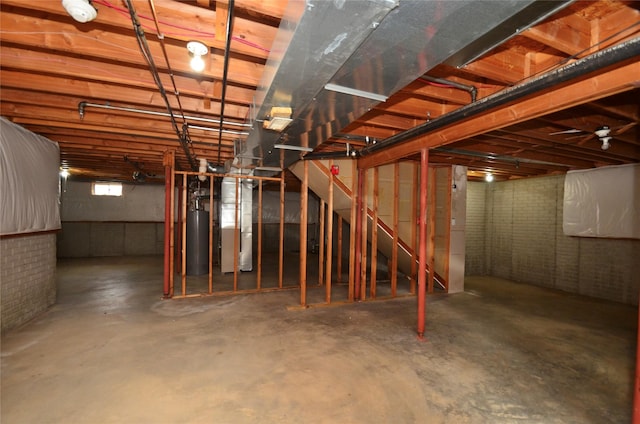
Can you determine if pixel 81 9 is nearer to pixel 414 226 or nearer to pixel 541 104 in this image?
pixel 541 104

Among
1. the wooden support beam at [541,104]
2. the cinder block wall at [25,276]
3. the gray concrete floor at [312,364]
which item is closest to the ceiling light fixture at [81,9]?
the gray concrete floor at [312,364]

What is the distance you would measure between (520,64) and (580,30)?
0.39 metres

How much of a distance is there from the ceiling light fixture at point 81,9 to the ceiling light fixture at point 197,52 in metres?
0.44

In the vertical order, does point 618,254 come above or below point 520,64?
below

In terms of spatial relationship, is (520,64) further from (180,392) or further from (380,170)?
(180,392)

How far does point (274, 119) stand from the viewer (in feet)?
6.88

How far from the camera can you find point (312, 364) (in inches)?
98.3

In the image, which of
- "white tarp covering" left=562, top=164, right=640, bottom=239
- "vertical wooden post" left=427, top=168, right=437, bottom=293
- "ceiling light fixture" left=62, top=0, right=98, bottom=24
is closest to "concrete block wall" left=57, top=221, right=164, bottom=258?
"vertical wooden post" left=427, top=168, right=437, bottom=293

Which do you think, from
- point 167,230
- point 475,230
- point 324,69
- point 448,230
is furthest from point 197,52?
point 475,230

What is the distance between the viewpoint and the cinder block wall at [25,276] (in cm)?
298

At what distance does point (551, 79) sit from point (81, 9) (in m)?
2.49

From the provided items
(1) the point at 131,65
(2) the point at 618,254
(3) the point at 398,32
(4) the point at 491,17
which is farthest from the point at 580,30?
(2) the point at 618,254

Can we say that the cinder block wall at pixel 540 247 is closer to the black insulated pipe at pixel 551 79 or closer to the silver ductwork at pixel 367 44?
the black insulated pipe at pixel 551 79

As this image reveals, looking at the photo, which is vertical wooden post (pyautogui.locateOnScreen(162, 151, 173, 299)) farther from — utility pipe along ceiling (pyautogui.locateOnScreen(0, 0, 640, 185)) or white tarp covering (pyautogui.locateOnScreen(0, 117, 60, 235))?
white tarp covering (pyautogui.locateOnScreen(0, 117, 60, 235))
